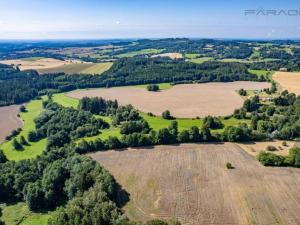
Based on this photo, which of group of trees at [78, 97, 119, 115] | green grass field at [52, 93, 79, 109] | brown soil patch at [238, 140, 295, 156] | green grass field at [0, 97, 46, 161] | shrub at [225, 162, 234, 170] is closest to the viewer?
shrub at [225, 162, 234, 170]

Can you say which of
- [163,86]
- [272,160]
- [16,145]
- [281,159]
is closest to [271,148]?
[281,159]

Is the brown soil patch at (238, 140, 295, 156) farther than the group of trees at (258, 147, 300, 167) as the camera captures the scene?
Yes

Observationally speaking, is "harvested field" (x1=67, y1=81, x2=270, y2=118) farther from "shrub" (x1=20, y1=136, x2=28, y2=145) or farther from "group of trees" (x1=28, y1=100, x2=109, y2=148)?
"shrub" (x1=20, y1=136, x2=28, y2=145)

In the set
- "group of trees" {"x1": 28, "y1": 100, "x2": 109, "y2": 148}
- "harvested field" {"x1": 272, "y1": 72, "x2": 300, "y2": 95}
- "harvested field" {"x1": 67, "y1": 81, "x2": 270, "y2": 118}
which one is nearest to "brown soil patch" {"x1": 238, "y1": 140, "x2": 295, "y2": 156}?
"harvested field" {"x1": 67, "y1": 81, "x2": 270, "y2": 118}

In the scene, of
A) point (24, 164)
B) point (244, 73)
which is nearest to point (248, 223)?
point (24, 164)

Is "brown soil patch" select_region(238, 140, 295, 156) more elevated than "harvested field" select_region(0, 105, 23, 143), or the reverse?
"brown soil patch" select_region(238, 140, 295, 156)

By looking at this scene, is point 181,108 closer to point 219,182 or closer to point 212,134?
point 212,134
